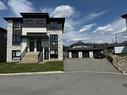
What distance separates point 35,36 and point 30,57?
16.4ft

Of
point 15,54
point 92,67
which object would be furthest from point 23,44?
point 92,67

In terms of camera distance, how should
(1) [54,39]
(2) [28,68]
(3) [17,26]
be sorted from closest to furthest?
(2) [28,68] → (1) [54,39] → (3) [17,26]

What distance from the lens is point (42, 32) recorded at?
39.7 meters

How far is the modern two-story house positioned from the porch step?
4.15 ft

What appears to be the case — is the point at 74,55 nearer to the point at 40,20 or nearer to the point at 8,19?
the point at 40,20

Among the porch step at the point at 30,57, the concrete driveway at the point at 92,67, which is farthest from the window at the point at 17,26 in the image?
the concrete driveway at the point at 92,67

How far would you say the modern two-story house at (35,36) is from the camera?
39.7 metres

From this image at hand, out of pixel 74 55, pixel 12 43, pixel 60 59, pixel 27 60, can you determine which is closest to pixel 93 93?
pixel 27 60

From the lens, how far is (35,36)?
38750 millimetres

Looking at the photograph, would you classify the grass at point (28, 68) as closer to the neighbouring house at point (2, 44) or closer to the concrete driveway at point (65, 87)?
the concrete driveway at point (65, 87)

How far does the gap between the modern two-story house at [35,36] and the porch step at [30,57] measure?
1266 millimetres

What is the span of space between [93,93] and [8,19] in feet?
112

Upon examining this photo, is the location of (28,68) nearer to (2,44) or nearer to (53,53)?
(53,53)

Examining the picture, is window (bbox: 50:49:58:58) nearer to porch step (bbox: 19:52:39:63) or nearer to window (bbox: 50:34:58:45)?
window (bbox: 50:34:58:45)
